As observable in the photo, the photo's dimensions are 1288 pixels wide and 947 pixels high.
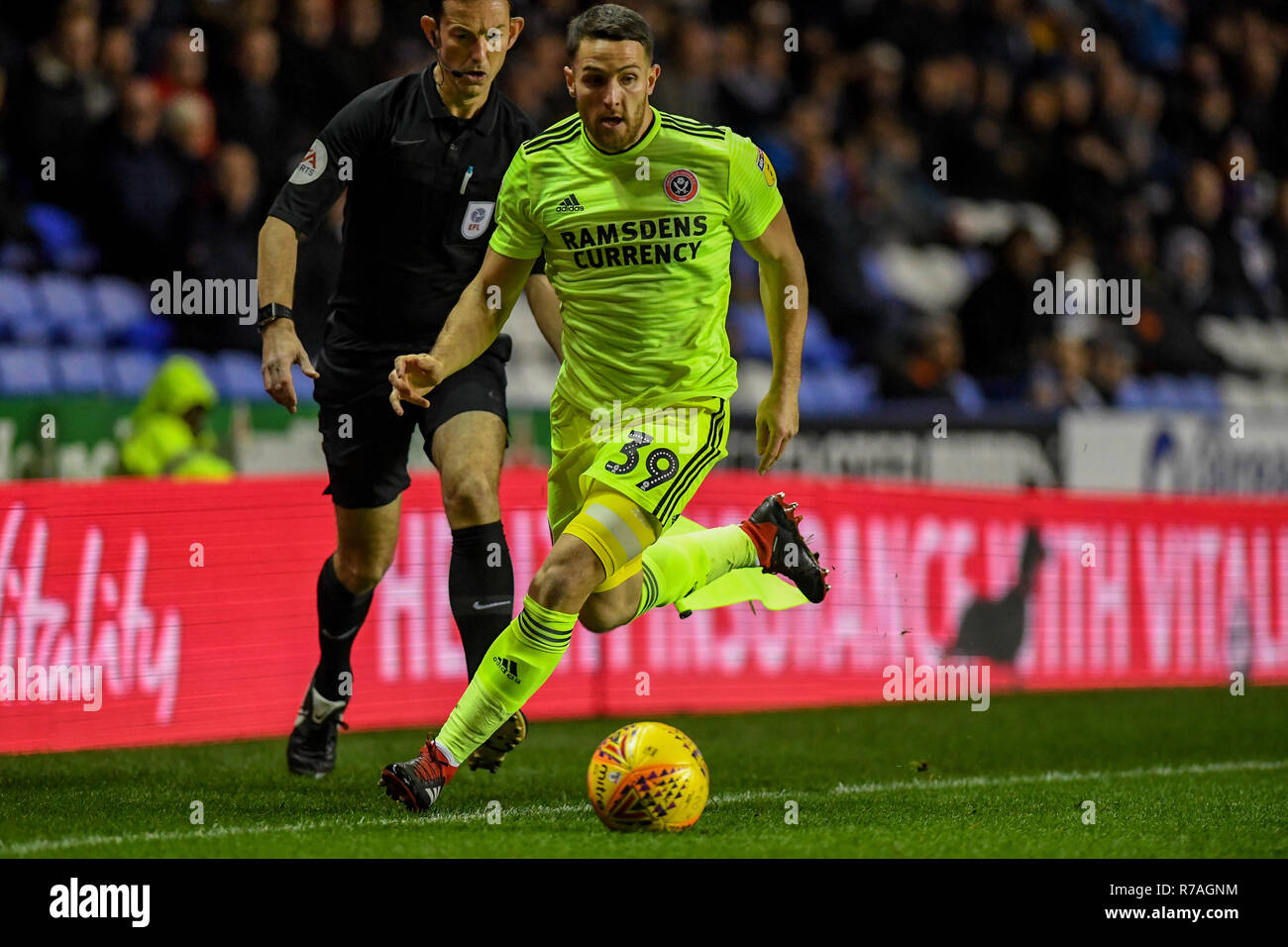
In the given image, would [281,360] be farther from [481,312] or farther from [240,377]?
[240,377]

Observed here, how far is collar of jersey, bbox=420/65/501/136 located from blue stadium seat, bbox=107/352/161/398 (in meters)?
4.29

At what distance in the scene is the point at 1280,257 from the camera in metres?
19.4

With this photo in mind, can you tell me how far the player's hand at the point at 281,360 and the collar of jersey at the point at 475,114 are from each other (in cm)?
93

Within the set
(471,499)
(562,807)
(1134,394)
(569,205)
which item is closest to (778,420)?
(569,205)

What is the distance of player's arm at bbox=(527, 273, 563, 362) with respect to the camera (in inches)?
258

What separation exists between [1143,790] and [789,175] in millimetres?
8689

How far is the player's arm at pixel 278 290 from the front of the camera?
6.20 metres

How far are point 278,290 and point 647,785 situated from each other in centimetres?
219

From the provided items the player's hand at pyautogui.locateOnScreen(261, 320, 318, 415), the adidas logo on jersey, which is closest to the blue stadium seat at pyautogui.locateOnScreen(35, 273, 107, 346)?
the player's hand at pyautogui.locateOnScreen(261, 320, 318, 415)

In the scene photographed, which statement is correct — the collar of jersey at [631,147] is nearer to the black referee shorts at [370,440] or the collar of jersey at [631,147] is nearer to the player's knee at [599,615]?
the black referee shorts at [370,440]

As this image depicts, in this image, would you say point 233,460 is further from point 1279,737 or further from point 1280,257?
point 1280,257

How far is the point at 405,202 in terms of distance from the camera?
21.6ft
